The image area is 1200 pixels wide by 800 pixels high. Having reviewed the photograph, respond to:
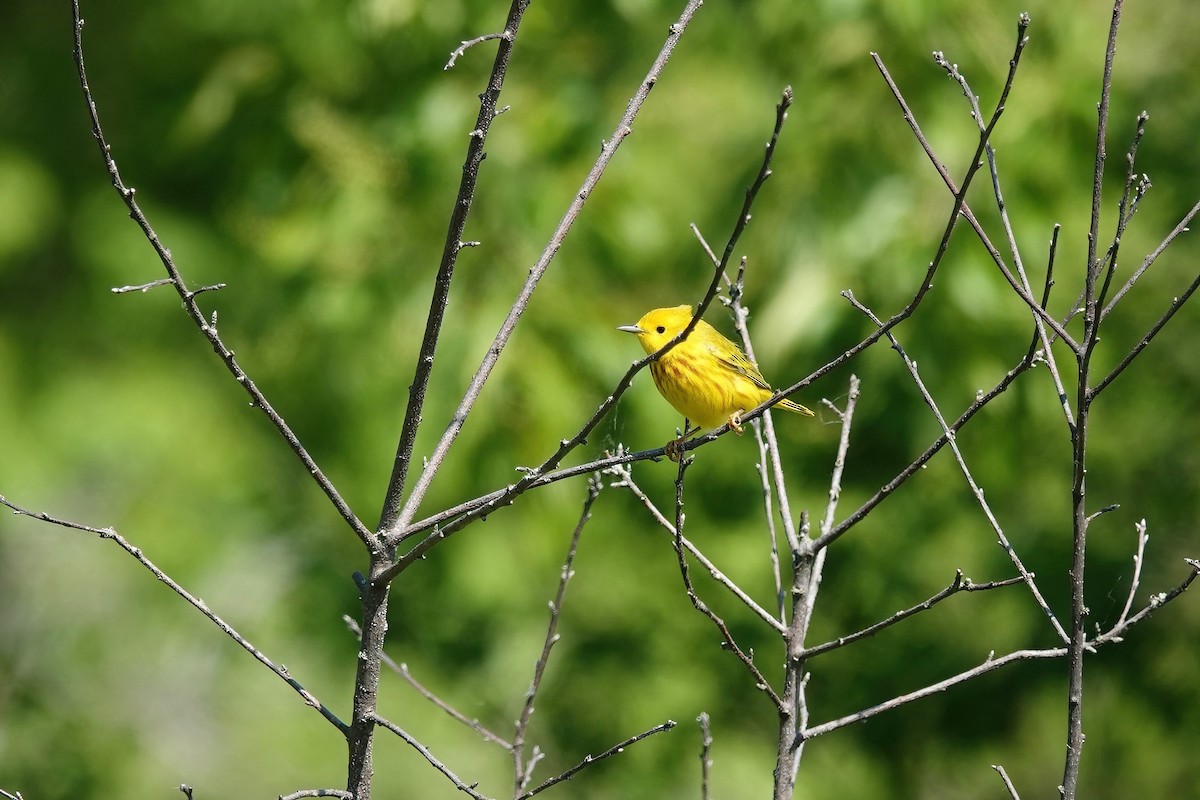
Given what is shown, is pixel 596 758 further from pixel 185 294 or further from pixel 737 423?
pixel 185 294

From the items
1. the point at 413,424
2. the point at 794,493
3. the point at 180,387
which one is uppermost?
the point at 180,387

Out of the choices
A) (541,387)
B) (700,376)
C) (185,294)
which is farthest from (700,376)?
(541,387)

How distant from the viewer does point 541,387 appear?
6020mm

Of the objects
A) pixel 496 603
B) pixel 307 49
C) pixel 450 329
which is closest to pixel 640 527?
pixel 496 603

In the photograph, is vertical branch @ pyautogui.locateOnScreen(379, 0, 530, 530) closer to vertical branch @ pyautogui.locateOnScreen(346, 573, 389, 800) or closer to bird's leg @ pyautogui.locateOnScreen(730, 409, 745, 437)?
vertical branch @ pyautogui.locateOnScreen(346, 573, 389, 800)

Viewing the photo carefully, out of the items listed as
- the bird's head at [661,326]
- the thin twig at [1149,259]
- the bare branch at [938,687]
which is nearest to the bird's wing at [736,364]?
the bird's head at [661,326]

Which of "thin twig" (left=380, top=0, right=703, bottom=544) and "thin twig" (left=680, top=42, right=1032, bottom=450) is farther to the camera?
"thin twig" (left=380, top=0, right=703, bottom=544)

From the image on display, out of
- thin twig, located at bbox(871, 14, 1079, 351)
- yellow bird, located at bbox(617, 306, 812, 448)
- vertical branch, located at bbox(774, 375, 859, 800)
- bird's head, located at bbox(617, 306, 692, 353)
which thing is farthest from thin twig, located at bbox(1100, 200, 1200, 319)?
→ bird's head, located at bbox(617, 306, 692, 353)

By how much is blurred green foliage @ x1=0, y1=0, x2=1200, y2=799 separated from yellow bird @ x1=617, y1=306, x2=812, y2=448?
189cm

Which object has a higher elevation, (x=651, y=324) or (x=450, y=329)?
(x=450, y=329)

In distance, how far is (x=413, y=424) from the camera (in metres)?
1.89

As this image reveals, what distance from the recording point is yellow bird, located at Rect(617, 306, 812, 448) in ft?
11.3

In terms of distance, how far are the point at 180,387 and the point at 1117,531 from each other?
498 centimetres

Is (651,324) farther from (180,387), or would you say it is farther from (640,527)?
(180,387)
